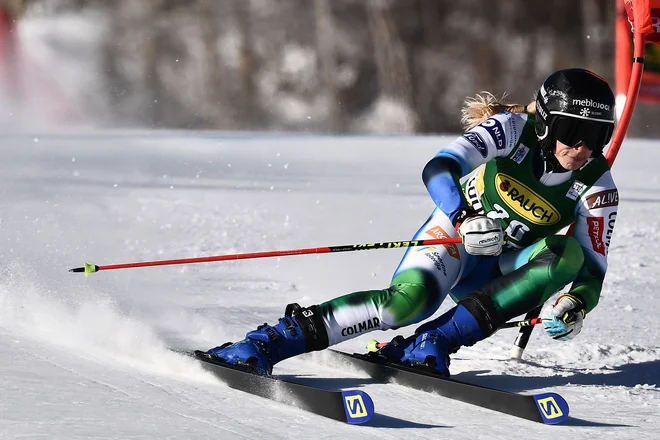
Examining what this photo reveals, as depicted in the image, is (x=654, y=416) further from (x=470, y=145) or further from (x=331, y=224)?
(x=331, y=224)

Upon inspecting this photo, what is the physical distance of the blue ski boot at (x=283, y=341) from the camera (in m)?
3.22

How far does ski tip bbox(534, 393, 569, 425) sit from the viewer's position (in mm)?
2922

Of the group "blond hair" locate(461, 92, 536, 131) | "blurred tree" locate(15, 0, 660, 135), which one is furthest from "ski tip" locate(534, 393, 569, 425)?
"blurred tree" locate(15, 0, 660, 135)

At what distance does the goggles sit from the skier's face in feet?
0.04

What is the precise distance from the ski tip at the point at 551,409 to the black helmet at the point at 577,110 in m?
0.87

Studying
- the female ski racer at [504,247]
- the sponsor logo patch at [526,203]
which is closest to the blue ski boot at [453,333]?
the female ski racer at [504,247]

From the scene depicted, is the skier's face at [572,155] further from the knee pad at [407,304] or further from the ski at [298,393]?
the ski at [298,393]

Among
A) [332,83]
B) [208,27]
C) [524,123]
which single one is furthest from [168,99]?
[524,123]

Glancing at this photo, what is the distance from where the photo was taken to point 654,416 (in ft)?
10.3

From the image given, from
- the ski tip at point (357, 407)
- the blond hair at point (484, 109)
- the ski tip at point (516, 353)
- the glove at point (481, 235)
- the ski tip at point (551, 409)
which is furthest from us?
the ski tip at point (516, 353)

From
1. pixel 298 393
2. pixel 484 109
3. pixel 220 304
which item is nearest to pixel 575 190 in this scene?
pixel 484 109

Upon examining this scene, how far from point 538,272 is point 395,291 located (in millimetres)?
452

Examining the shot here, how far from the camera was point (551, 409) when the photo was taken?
2932mm

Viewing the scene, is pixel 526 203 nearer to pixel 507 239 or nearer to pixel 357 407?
pixel 507 239
